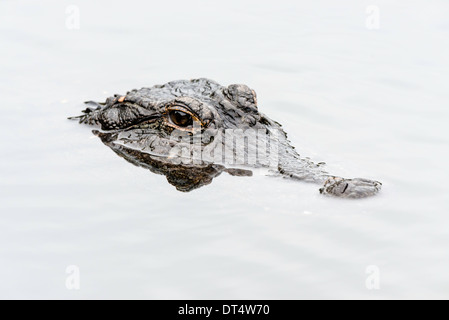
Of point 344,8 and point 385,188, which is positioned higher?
point 344,8

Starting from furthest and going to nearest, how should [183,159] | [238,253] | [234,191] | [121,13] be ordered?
[121,13], [183,159], [234,191], [238,253]

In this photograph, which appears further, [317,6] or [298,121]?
[317,6]

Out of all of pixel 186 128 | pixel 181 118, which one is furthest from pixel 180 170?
pixel 181 118

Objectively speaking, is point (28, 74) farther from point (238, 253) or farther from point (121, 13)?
point (238, 253)

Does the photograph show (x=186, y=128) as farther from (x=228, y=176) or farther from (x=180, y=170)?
(x=228, y=176)

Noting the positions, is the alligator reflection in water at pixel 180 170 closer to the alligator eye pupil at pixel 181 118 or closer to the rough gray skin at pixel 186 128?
the rough gray skin at pixel 186 128

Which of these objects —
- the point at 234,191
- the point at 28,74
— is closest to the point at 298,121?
the point at 234,191
